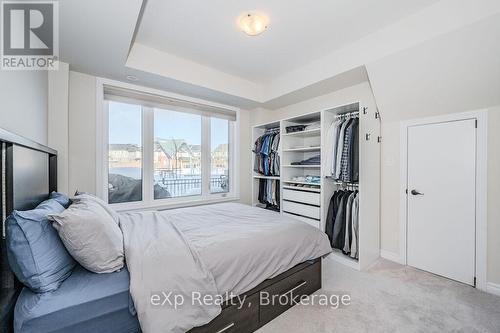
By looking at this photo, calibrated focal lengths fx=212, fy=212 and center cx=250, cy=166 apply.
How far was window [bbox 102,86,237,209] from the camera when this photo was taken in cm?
280

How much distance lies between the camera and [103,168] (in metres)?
2.62

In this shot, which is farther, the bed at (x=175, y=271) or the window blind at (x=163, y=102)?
the window blind at (x=163, y=102)

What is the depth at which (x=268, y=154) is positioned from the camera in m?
3.51

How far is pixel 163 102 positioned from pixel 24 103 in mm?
1657

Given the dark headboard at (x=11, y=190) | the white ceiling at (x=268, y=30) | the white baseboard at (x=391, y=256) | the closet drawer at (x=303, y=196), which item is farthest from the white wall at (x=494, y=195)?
the dark headboard at (x=11, y=190)

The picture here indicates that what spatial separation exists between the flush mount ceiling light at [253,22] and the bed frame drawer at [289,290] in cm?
216

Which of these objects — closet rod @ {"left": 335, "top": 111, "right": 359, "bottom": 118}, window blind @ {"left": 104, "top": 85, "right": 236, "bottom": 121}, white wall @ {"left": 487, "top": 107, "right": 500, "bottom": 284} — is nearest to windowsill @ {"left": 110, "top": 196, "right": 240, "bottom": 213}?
window blind @ {"left": 104, "top": 85, "right": 236, "bottom": 121}

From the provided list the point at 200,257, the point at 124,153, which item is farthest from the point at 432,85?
the point at 124,153

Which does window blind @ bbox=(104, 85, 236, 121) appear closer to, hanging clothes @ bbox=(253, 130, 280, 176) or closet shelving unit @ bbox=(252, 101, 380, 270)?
hanging clothes @ bbox=(253, 130, 280, 176)

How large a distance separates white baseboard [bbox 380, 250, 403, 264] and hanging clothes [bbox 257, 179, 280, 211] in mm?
1532

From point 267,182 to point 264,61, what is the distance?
187 centimetres

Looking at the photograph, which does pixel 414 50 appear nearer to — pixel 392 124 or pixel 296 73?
pixel 392 124

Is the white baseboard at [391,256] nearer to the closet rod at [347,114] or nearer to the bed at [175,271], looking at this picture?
the bed at [175,271]

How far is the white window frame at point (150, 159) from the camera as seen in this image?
259cm
